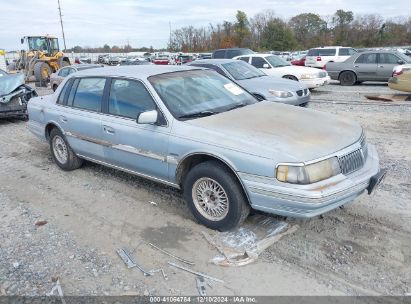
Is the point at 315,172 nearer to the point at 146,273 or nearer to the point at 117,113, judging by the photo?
the point at 146,273

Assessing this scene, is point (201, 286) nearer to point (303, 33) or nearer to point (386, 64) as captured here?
point (386, 64)

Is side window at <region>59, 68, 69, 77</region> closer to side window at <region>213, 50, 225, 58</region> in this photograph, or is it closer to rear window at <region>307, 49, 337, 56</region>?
side window at <region>213, 50, 225, 58</region>

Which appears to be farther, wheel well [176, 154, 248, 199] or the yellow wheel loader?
the yellow wheel loader

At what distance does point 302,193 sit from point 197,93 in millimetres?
1952

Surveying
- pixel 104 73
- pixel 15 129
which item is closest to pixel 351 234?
pixel 104 73

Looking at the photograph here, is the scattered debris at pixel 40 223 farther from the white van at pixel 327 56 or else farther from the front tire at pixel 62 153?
the white van at pixel 327 56

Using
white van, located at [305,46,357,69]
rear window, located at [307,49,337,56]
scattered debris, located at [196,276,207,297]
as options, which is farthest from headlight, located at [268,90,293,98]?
rear window, located at [307,49,337,56]

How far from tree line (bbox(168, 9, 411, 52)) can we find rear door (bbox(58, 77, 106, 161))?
6285 centimetres

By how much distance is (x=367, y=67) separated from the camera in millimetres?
15734

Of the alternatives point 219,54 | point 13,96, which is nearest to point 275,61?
point 219,54

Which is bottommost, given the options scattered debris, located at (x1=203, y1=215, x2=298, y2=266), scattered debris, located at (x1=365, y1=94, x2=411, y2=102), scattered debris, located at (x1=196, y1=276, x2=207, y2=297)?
scattered debris, located at (x1=196, y1=276, x2=207, y2=297)

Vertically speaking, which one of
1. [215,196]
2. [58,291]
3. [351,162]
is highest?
[351,162]

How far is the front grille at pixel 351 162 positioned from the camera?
11.5 feet

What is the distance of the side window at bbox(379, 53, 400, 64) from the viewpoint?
598 inches
